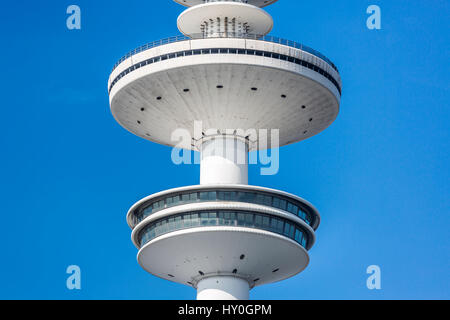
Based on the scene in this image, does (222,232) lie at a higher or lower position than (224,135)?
lower

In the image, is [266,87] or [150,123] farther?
[150,123]

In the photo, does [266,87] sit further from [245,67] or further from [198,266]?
[198,266]

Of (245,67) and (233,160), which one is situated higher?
(245,67)

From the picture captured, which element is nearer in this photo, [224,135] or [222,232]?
[222,232]
